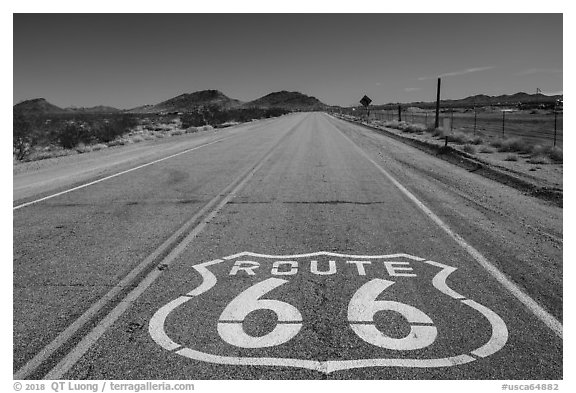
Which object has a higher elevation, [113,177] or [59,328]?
[113,177]

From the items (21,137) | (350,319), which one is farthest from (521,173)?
(21,137)

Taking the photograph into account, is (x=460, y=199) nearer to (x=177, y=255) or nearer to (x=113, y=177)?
(x=177, y=255)

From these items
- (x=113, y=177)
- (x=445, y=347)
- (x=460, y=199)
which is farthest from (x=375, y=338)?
(x=113, y=177)

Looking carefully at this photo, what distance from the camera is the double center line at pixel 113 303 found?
10.1 ft

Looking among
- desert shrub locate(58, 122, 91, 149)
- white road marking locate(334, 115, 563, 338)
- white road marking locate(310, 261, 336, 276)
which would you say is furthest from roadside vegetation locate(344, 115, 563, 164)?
desert shrub locate(58, 122, 91, 149)

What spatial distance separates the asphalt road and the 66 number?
2cm

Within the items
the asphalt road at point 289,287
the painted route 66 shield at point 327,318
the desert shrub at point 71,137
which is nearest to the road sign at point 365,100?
the desert shrub at point 71,137

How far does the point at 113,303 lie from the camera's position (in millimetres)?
3959

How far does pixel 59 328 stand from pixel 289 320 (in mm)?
1842

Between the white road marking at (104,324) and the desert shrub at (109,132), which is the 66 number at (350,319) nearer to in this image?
the white road marking at (104,324)

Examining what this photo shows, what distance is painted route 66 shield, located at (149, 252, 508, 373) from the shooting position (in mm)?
3145

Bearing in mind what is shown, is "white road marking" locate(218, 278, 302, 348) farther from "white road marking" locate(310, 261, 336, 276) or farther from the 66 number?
"white road marking" locate(310, 261, 336, 276)

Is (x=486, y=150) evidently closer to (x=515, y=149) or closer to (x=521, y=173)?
(x=515, y=149)
